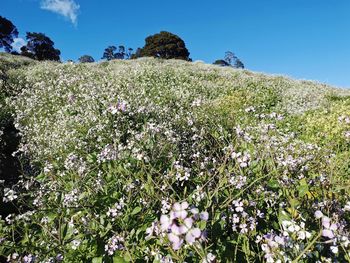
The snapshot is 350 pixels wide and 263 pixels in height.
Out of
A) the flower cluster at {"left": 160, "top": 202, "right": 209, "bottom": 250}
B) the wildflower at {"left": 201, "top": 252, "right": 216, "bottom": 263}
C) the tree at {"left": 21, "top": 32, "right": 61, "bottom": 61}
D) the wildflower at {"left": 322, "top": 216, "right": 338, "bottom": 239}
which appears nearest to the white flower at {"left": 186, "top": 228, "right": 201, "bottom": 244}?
the flower cluster at {"left": 160, "top": 202, "right": 209, "bottom": 250}

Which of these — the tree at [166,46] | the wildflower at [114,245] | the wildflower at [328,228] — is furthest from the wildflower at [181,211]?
the tree at [166,46]

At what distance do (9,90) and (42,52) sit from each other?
2300 inches

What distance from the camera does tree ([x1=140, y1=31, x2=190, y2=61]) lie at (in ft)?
204

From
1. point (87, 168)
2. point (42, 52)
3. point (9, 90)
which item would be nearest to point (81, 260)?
point (87, 168)

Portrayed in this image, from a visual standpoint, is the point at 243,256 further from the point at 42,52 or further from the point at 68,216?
the point at 42,52

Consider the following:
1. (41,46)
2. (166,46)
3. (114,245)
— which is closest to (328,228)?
(114,245)

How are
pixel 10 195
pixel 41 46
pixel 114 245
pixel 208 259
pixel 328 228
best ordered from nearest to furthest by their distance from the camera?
pixel 328 228 < pixel 208 259 < pixel 114 245 < pixel 10 195 < pixel 41 46

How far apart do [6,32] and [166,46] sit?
26546 mm

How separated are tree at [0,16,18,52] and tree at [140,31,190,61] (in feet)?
73.7

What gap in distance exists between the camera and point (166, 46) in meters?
62.0

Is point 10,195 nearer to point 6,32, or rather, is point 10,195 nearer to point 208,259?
point 208,259

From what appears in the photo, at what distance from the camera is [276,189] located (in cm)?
432

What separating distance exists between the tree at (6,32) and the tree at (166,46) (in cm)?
2246

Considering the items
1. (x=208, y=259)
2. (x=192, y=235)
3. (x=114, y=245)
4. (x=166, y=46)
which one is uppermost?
(x=166, y=46)
